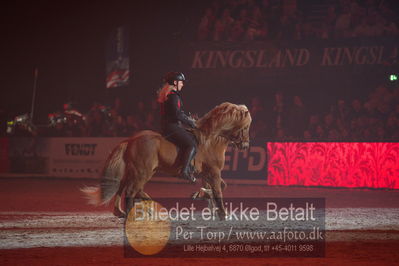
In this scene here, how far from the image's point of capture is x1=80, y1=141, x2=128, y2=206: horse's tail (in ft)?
35.2

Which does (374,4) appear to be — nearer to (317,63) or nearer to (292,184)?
(317,63)

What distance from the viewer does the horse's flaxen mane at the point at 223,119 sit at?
10.9 meters

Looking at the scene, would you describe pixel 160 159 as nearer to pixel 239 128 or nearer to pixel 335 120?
pixel 239 128

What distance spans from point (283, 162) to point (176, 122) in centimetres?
984

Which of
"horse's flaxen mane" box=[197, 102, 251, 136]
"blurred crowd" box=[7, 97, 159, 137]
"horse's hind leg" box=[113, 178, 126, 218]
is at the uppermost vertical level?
"blurred crowd" box=[7, 97, 159, 137]

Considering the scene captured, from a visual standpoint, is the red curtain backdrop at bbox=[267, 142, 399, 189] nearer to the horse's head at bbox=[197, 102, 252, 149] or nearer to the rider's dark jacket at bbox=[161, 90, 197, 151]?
the horse's head at bbox=[197, 102, 252, 149]

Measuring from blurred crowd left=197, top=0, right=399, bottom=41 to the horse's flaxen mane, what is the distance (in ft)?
37.1

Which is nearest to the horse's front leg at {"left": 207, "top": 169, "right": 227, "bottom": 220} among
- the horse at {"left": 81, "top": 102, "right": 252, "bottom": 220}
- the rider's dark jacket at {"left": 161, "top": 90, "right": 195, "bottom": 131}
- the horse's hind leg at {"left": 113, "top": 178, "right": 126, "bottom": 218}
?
the horse at {"left": 81, "top": 102, "right": 252, "bottom": 220}

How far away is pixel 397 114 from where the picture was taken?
1911 cm

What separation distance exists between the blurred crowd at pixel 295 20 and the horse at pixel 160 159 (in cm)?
1142

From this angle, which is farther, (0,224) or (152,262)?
(0,224)

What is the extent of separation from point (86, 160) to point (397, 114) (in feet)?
37.8

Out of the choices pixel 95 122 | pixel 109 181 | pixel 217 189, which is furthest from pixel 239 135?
pixel 95 122

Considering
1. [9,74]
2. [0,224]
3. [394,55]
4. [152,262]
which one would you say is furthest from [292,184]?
[9,74]
